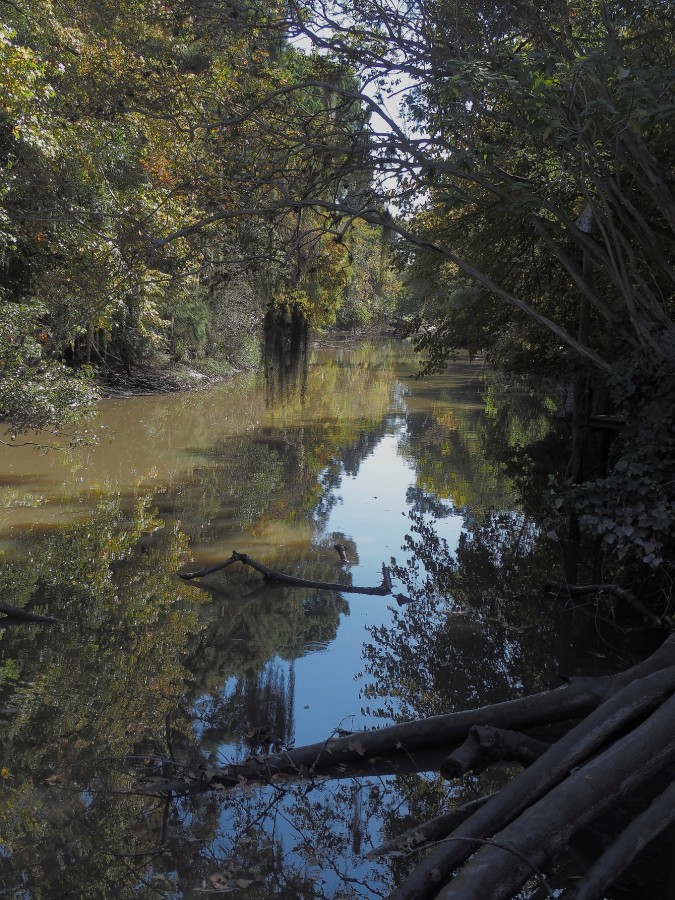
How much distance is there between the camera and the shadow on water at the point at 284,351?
2139cm

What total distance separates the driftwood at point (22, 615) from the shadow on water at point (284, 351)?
1226 centimetres

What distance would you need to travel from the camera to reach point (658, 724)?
4621mm

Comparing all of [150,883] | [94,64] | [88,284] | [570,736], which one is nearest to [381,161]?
[88,284]

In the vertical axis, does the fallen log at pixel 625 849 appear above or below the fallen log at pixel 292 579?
above

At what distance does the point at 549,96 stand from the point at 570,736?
510 centimetres

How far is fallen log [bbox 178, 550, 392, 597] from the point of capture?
376 inches

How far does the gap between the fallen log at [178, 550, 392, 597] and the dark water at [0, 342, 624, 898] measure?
0.46ft

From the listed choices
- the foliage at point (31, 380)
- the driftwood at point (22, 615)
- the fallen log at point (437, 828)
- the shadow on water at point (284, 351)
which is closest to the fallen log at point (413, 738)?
the fallen log at point (437, 828)

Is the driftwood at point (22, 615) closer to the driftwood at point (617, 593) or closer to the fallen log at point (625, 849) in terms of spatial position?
the driftwood at point (617, 593)

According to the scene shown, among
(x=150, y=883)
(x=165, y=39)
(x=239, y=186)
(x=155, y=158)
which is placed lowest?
(x=150, y=883)

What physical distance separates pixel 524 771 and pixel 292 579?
530cm

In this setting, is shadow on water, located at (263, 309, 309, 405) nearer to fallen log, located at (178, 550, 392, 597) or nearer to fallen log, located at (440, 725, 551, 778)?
fallen log, located at (178, 550, 392, 597)

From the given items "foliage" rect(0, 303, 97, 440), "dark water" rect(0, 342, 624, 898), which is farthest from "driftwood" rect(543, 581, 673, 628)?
"foliage" rect(0, 303, 97, 440)

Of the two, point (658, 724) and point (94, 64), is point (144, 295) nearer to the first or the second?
point (94, 64)
